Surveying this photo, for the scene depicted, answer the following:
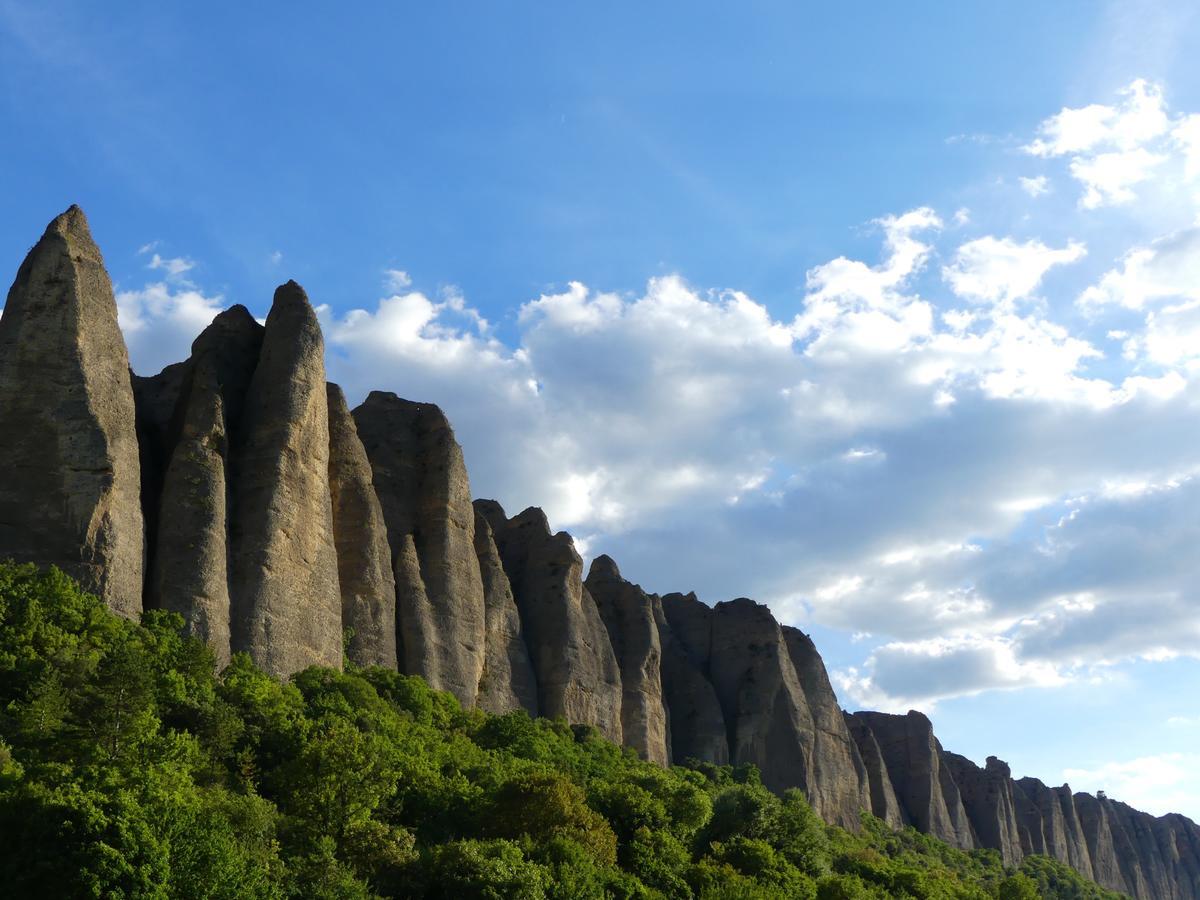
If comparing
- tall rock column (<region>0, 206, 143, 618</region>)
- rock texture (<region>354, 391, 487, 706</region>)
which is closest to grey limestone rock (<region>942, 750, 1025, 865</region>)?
rock texture (<region>354, 391, 487, 706</region>)

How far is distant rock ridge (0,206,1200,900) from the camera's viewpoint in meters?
46.5

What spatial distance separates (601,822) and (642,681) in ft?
111

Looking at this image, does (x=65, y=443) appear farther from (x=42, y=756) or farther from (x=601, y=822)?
(x=601, y=822)

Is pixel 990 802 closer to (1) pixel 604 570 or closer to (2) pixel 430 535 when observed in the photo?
(1) pixel 604 570

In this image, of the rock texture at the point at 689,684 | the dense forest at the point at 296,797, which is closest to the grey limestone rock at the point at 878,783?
the rock texture at the point at 689,684

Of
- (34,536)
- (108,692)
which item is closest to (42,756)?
Result: (108,692)

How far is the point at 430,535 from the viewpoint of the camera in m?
64.5

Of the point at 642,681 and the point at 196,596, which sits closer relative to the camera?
the point at 196,596

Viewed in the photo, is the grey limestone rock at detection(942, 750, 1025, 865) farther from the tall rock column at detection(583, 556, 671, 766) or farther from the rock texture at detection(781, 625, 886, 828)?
the tall rock column at detection(583, 556, 671, 766)

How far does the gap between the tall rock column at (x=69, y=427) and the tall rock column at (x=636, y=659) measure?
36971 mm

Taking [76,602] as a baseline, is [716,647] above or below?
above

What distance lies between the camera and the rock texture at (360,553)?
5747 centimetres

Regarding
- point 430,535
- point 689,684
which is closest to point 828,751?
point 689,684

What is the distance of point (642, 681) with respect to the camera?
79188 millimetres
